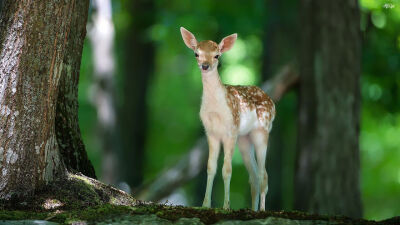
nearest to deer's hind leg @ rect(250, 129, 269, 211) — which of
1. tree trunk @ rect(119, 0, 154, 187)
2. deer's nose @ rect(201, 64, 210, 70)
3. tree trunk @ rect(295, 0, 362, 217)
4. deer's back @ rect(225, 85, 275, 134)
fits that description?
deer's back @ rect(225, 85, 275, 134)

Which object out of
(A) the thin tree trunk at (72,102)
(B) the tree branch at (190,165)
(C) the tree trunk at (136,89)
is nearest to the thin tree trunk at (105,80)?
(C) the tree trunk at (136,89)

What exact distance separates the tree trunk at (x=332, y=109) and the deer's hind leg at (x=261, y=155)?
15.0 feet

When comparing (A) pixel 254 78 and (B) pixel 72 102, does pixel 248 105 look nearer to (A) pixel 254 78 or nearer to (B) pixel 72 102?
(B) pixel 72 102

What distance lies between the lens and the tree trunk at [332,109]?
11617mm

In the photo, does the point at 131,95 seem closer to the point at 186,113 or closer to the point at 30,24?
the point at 186,113

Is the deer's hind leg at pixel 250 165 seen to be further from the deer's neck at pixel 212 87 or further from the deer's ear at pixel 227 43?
the deer's ear at pixel 227 43

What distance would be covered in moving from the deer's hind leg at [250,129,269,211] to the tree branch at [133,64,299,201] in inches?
190

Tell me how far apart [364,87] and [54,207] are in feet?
33.5

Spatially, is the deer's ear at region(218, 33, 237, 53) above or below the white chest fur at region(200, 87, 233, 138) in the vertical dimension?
above

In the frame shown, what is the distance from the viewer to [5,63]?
6.09m

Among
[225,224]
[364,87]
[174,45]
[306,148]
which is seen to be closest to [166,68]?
[174,45]

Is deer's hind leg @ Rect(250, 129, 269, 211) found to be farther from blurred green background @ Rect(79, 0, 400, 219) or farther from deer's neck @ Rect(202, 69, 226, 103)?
blurred green background @ Rect(79, 0, 400, 219)

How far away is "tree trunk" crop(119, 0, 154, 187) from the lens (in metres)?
16.7

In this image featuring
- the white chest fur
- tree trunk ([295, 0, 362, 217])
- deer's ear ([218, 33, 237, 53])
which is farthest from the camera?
tree trunk ([295, 0, 362, 217])
